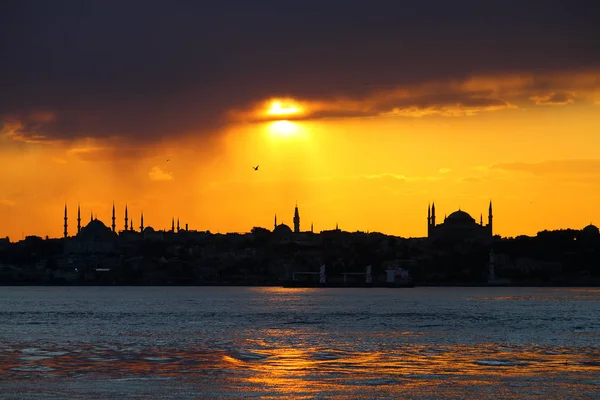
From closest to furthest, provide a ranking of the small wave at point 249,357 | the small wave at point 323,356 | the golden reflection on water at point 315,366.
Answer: the golden reflection on water at point 315,366 < the small wave at point 323,356 < the small wave at point 249,357

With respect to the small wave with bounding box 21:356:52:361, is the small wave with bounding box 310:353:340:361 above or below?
below

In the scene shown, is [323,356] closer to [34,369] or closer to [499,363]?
[499,363]

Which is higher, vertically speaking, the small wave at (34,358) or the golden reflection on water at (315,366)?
the small wave at (34,358)

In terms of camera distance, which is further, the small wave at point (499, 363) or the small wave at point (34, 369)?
the small wave at point (499, 363)

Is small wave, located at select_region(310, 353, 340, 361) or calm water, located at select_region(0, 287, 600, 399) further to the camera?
small wave, located at select_region(310, 353, 340, 361)

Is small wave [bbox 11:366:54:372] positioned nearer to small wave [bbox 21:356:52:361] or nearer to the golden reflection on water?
the golden reflection on water

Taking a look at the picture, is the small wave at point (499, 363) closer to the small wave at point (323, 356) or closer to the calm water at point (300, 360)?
the calm water at point (300, 360)

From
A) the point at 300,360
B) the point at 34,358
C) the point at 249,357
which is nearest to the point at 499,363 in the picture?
the point at 300,360

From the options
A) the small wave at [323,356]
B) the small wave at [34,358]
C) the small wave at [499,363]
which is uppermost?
the small wave at [34,358]

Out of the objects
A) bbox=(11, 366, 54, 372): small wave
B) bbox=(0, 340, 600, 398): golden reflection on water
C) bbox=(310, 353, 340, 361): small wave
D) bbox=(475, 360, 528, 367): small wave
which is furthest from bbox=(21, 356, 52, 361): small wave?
bbox=(475, 360, 528, 367): small wave

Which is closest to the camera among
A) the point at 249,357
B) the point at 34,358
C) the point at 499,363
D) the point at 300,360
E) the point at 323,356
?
the point at 499,363

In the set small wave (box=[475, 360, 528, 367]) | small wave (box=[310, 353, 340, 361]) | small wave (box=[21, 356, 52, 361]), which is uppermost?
small wave (box=[21, 356, 52, 361])

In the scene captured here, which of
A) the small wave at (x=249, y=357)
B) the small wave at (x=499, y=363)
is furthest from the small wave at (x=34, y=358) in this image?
the small wave at (x=499, y=363)

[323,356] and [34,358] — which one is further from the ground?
[34,358]
